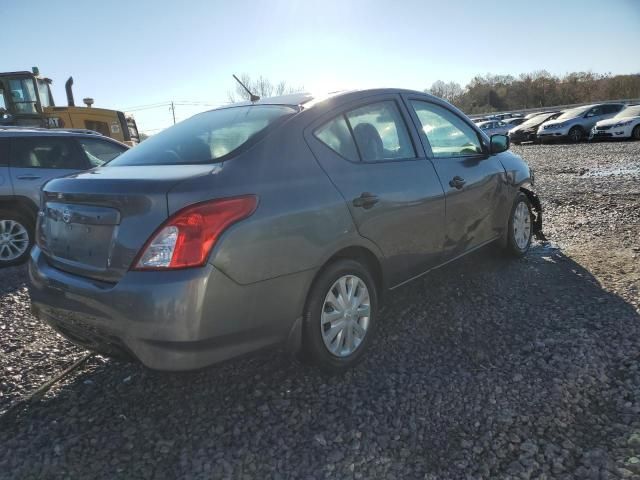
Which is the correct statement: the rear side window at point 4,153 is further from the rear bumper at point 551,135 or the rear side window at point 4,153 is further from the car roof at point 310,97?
the rear bumper at point 551,135

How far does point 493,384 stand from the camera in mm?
2684

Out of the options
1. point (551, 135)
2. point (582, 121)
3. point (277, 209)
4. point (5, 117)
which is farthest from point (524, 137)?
point (277, 209)

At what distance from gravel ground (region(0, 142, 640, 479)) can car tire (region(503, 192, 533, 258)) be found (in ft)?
2.55

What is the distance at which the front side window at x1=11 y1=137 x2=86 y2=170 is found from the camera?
19.0 feet

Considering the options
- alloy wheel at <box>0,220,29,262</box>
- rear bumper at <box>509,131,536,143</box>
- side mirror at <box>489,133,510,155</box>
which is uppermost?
side mirror at <box>489,133,510,155</box>

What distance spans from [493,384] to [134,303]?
76.3 inches

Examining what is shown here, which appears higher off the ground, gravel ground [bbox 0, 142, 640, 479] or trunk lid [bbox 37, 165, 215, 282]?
trunk lid [bbox 37, 165, 215, 282]

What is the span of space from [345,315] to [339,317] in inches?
1.9

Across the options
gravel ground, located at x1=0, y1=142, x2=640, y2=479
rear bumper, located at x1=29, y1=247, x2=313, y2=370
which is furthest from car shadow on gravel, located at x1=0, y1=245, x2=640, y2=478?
rear bumper, located at x1=29, y1=247, x2=313, y2=370

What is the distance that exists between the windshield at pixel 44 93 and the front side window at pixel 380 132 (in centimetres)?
1248

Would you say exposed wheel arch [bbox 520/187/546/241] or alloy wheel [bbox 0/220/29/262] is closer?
exposed wheel arch [bbox 520/187/546/241]

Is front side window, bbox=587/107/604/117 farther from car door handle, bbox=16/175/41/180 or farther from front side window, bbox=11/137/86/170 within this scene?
car door handle, bbox=16/175/41/180

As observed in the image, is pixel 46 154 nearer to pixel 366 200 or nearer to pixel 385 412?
pixel 366 200

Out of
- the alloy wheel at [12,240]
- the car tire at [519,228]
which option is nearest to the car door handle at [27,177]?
the alloy wheel at [12,240]
